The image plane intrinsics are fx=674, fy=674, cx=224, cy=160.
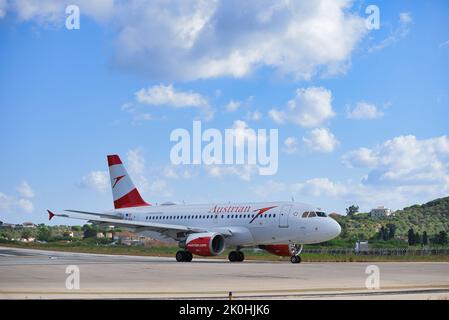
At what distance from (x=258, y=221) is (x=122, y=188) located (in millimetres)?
16634

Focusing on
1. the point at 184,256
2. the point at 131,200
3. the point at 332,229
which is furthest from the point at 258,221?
the point at 131,200

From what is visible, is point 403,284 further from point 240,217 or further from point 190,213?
point 190,213

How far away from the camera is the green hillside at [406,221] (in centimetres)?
12950

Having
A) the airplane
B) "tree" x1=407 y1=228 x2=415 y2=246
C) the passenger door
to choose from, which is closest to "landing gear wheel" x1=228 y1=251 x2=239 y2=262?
the airplane

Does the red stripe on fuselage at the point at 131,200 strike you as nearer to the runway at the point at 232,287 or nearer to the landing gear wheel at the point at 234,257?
the landing gear wheel at the point at 234,257

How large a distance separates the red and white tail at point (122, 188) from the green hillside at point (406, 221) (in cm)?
7047

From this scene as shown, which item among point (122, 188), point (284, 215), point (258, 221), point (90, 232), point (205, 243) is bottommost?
point (205, 243)

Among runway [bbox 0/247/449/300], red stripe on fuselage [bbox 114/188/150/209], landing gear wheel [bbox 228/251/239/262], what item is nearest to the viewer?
runway [bbox 0/247/449/300]

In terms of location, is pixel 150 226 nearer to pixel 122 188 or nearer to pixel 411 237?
pixel 122 188

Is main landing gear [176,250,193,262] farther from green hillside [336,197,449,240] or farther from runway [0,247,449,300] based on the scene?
green hillside [336,197,449,240]

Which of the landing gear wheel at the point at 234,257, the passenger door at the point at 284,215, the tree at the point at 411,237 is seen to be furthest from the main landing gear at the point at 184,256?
the tree at the point at 411,237

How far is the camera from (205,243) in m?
42.3

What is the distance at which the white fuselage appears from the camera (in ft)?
135
